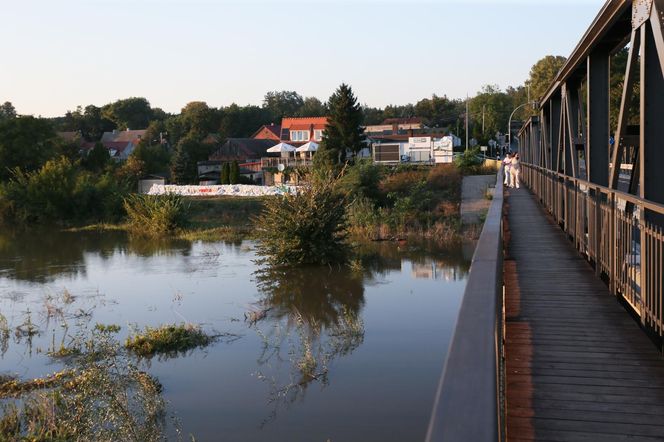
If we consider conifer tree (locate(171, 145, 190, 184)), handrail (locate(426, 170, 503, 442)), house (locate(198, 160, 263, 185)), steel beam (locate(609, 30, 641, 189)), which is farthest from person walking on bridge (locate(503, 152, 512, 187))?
conifer tree (locate(171, 145, 190, 184))

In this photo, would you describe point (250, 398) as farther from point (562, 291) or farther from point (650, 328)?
point (650, 328)

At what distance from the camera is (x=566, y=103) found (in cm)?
1070

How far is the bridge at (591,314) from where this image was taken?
2.54 metres

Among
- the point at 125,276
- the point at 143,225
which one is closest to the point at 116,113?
the point at 143,225

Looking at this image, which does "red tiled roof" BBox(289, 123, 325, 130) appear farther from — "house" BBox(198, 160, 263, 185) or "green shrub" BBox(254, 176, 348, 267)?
"green shrub" BBox(254, 176, 348, 267)

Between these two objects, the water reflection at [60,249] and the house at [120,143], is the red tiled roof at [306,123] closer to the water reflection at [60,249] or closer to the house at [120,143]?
the house at [120,143]

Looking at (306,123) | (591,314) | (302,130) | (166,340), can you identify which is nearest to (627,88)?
(591,314)

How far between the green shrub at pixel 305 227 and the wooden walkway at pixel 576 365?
17.1m

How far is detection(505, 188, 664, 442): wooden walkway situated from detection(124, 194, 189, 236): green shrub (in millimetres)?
34215

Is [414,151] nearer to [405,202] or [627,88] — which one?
[405,202]

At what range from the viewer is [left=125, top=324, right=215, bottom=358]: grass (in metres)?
14.5

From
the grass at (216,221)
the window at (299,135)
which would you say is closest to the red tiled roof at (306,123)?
the window at (299,135)

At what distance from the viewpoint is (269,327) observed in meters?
16.6

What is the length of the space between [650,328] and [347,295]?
1584 cm
